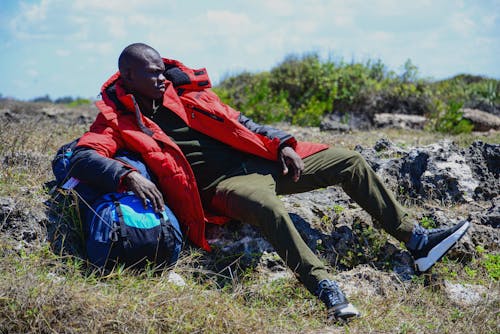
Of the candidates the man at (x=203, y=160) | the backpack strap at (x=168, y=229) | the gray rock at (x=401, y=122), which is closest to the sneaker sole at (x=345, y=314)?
the man at (x=203, y=160)

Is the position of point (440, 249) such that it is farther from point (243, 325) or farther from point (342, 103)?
point (342, 103)

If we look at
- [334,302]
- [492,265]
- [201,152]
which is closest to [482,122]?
[492,265]

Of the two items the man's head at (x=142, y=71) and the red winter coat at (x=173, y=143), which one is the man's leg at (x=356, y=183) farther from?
the man's head at (x=142, y=71)

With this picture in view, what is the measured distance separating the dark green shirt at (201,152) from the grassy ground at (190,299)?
2.01 ft

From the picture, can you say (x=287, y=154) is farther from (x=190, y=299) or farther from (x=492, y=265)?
(x=492, y=265)

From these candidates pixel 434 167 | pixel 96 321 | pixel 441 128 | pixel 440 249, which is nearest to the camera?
pixel 96 321

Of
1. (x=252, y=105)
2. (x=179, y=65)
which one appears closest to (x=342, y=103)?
(x=252, y=105)

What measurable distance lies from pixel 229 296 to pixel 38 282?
123cm

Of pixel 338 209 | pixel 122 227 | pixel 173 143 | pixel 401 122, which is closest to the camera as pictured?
pixel 122 227

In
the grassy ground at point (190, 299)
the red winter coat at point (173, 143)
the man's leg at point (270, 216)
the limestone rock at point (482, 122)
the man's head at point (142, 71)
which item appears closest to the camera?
the grassy ground at point (190, 299)

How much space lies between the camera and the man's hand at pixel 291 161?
4.62 metres

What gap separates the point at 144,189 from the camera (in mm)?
4047

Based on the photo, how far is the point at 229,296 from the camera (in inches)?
154

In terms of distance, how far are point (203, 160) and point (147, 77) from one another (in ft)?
2.62
